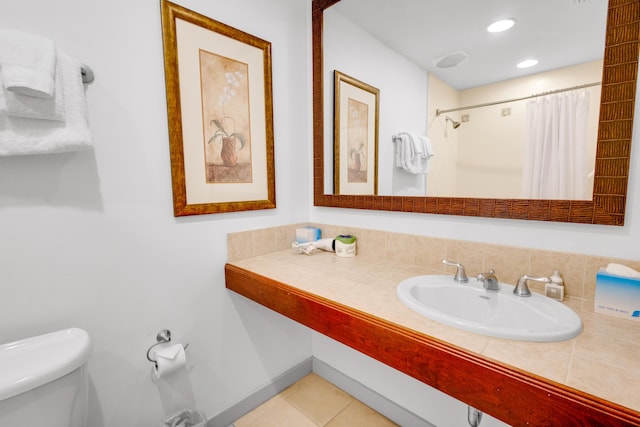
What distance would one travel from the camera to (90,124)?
1045mm

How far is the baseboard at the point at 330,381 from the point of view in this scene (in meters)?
1.47

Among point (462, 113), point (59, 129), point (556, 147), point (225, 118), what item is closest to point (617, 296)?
point (556, 147)

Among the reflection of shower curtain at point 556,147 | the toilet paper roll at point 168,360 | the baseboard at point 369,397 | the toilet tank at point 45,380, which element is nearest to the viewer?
the toilet tank at point 45,380

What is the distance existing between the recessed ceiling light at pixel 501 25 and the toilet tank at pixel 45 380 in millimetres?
1719

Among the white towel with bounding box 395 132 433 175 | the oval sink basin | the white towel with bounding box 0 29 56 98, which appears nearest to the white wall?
the white towel with bounding box 0 29 56 98

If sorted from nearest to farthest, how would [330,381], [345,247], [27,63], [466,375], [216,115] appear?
[466,375]
[27,63]
[216,115]
[345,247]
[330,381]

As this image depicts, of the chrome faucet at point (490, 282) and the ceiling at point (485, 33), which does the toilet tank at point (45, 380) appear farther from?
the ceiling at point (485, 33)

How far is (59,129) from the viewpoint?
35.7 inches

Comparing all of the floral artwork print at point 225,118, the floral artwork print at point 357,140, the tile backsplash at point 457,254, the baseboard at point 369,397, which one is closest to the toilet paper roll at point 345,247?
the tile backsplash at point 457,254

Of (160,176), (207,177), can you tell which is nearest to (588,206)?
(207,177)

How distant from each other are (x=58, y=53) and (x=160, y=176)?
479mm

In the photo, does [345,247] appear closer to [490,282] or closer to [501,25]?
[490,282]

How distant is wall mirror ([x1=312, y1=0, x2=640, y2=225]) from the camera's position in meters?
0.89

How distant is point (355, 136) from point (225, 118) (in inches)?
26.1
